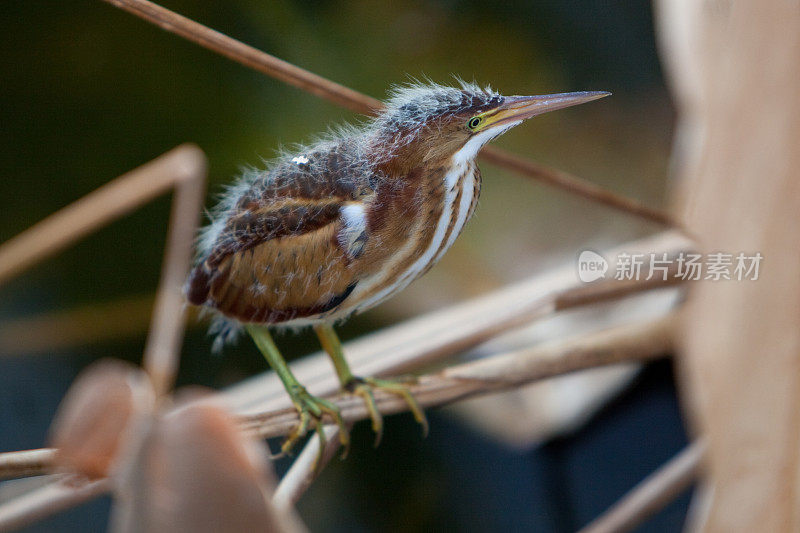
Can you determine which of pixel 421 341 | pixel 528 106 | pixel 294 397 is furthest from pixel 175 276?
pixel 528 106

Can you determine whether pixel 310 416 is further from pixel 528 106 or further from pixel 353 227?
pixel 528 106

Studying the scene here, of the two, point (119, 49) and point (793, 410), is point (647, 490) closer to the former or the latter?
point (793, 410)

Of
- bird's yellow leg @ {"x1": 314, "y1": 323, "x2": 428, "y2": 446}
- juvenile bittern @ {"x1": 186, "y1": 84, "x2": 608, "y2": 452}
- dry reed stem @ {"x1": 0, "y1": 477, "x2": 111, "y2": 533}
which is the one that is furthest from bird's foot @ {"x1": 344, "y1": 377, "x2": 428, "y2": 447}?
dry reed stem @ {"x1": 0, "y1": 477, "x2": 111, "y2": 533}

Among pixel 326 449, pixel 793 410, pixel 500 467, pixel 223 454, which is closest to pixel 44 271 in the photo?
pixel 326 449

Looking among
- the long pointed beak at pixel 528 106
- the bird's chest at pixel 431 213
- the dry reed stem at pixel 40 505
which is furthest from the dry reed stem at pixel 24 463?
the long pointed beak at pixel 528 106

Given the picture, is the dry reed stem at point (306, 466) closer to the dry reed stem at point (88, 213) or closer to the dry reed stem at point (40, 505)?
the dry reed stem at point (40, 505)
